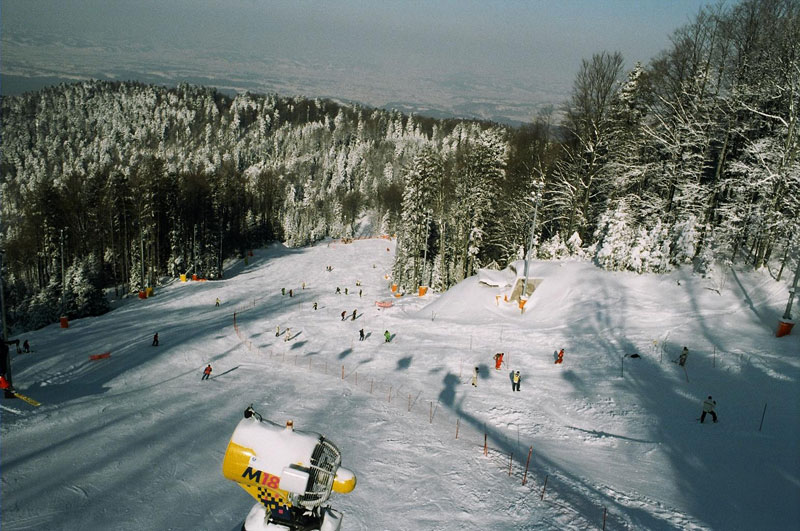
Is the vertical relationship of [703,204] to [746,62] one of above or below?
below

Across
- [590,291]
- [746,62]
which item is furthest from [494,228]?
[746,62]

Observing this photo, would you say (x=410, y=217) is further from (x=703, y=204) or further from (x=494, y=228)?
(x=703, y=204)

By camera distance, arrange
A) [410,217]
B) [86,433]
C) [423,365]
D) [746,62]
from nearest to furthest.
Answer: [86,433] → [423,365] → [746,62] → [410,217]

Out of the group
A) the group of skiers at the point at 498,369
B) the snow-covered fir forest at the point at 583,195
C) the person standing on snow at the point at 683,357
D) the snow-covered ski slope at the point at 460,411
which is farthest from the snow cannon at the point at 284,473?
the snow-covered fir forest at the point at 583,195

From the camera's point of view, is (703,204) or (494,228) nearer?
(703,204)

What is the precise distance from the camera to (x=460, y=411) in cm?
1628

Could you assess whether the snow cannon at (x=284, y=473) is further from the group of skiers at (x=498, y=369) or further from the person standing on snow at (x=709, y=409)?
the group of skiers at (x=498, y=369)

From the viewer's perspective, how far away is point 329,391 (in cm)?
1844

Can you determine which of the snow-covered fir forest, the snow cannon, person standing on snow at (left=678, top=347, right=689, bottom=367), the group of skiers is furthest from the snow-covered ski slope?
the snow cannon

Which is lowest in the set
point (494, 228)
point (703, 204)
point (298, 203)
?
point (298, 203)

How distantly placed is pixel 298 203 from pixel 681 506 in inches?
5935

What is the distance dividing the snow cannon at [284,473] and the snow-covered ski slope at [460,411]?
6063 mm

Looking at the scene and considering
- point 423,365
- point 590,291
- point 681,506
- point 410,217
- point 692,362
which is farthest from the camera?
point 410,217

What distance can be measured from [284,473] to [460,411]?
45.1 ft
